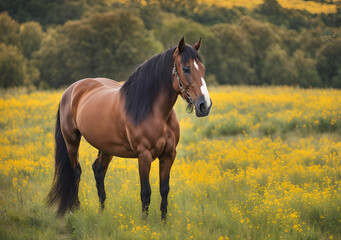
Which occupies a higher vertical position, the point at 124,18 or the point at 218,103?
the point at 124,18

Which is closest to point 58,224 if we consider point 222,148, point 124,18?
point 222,148

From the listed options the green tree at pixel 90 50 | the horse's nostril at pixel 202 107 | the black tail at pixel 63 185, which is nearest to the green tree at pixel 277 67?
the green tree at pixel 90 50

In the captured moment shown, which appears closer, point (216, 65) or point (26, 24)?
point (26, 24)

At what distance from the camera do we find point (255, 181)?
6223mm

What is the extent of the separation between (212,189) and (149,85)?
259 cm

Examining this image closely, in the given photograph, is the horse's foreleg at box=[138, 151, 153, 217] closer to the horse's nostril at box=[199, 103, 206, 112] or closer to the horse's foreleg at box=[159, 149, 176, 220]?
the horse's foreleg at box=[159, 149, 176, 220]

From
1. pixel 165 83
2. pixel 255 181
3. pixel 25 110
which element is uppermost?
pixel 165 83

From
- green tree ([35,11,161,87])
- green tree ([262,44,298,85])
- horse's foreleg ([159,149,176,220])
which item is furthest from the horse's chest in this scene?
green tree ([262,44,298,85])

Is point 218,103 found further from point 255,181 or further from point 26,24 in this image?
point 26,24

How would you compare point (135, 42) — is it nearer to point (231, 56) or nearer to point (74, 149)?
point (231, 56)

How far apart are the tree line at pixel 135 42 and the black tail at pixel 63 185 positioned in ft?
82.5

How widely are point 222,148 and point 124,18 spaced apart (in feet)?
97.8

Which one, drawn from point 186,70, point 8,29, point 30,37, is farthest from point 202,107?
point 30,37

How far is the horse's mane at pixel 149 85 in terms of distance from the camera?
170 inches
